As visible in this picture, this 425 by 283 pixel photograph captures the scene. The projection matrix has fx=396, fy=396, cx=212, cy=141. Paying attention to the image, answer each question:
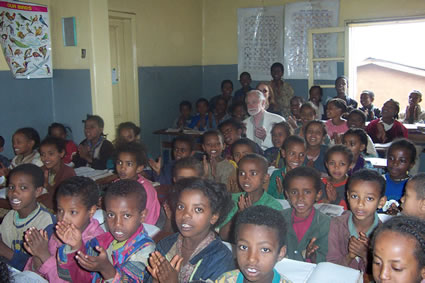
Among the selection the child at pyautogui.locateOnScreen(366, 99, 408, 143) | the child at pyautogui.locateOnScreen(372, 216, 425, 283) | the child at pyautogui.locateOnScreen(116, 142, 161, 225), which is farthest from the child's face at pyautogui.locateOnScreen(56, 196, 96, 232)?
the child at pyautogui.locateOnScreen(366, 99, 408, 143)

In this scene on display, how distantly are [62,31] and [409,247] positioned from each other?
4.56 meters

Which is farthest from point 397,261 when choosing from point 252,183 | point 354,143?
point 354,143

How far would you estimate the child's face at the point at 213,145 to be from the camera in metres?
3.36

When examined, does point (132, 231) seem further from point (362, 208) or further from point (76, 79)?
point (76, 79)

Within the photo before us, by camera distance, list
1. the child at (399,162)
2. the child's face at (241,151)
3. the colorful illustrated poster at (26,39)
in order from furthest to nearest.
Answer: the colorful illustrated poster at (26,39)
the child's face at (241,151)
the child at (399,162)

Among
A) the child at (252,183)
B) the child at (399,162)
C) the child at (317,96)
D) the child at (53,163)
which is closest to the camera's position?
the child at (252,183)

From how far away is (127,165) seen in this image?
2762mm

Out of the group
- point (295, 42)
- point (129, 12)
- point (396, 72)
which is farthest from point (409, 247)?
point (396, 72)

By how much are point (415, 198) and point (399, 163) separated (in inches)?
36.7

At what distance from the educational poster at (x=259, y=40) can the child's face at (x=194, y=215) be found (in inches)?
225

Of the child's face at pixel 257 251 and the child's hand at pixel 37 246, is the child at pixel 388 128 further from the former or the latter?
the child's hand at pixel 37 246

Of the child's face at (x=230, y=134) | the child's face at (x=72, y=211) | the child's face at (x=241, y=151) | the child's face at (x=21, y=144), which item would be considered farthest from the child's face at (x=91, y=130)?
the child's face at (x=72, y=211)

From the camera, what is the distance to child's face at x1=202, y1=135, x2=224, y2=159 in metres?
3.36

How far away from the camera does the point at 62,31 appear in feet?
15.6
